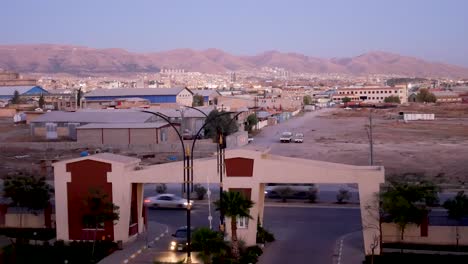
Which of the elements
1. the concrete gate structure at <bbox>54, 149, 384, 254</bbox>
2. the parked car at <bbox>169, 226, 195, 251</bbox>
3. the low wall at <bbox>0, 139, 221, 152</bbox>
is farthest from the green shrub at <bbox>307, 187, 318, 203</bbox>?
the low wall at <bbox>0, 139, 221, 152</bbox>

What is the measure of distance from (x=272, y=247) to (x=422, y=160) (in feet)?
67.9

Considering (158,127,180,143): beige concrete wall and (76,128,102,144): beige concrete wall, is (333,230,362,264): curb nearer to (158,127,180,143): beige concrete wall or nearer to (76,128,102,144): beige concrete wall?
(158,127,180,143): beige concrete wall

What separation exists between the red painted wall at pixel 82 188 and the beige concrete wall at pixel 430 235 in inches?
289

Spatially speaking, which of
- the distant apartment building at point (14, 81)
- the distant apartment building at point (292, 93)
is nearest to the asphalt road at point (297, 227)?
the distant apartment building at point (292, 93)

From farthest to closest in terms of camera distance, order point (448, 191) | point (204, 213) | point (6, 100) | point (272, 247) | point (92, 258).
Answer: point (6, 100) → point (448, 191) → point (204, 213) → point (272, 247) → point (92, 258)

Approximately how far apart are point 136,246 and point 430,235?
25.3 feet

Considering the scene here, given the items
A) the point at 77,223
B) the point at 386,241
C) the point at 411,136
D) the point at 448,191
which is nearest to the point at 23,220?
the point at 77,223

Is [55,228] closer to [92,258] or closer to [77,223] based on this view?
[77,223]

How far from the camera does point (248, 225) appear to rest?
16.9m

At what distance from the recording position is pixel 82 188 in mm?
17766

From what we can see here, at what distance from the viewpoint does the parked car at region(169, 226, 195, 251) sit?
55.4 ft

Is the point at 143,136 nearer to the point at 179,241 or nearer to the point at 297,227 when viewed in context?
the point at 297,227

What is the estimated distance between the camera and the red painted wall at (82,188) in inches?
694

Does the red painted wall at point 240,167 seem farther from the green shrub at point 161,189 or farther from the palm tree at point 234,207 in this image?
the green shrub at point 161,189
